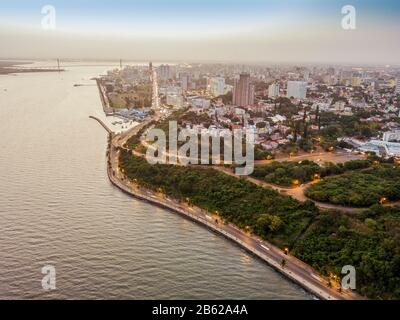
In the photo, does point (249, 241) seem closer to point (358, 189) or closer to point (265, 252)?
point (265, 252)

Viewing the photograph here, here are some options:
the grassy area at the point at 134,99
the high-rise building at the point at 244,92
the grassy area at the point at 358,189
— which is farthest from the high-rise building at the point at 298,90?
the grassy area at the point at 358,189

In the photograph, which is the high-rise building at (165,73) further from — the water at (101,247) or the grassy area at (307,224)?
the grassy area at (307,224)

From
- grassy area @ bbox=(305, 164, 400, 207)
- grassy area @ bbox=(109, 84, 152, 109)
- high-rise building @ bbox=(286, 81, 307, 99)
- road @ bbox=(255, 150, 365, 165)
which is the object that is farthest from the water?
high-rise building @ bbox=(286, 81, 307, 99)

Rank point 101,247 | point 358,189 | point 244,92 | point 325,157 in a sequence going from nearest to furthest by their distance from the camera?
1. point 101,247
2. point 358,189
3. point 325,157
4. point 244,92

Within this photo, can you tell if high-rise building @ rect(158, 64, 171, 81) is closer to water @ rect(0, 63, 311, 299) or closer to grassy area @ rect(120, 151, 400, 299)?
water @ rect(0, 63, 311, 299)

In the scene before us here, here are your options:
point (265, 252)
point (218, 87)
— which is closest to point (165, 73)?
point (218, 87)
